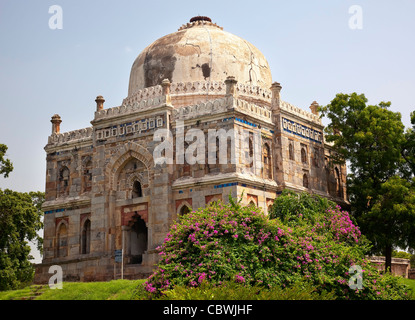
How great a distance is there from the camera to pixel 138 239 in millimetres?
26516

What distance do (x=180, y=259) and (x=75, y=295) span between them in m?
5.71

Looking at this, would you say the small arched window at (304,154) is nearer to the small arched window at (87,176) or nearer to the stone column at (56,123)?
the small arched window at (87,176)

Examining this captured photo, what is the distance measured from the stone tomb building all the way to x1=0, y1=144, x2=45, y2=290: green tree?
142 cm

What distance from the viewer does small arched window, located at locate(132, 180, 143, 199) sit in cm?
2628

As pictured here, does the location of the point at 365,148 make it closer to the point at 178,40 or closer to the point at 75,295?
the point at 178,40

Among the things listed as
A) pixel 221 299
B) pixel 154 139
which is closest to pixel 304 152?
pixel 154 139

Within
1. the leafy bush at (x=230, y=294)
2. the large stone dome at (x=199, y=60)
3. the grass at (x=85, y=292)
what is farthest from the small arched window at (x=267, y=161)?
the leafy bush at (x=230, y=294)

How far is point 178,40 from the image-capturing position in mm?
29078

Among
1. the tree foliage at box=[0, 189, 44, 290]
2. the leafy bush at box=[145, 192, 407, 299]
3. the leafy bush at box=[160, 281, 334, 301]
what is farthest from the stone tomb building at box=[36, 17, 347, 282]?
the leafy bush at box=[160, 281, 334, 301]

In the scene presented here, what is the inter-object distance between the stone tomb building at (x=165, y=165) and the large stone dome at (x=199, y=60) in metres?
0.05

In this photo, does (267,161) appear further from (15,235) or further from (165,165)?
(15,235)

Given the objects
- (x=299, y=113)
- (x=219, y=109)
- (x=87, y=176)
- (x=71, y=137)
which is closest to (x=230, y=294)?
(x=219, y=109)

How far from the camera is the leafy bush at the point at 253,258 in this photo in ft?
51.1

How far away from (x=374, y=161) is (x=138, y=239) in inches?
414
